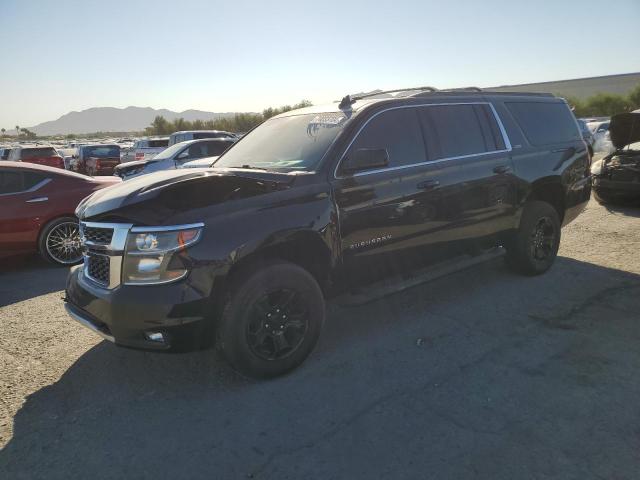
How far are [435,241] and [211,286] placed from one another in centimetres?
217

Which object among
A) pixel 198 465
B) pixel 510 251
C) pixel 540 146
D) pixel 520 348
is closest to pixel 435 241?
pixel 520 348

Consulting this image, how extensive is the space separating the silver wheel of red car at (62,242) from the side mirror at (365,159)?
4.79 meters

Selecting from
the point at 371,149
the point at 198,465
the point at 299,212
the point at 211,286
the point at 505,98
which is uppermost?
the point at 505,98

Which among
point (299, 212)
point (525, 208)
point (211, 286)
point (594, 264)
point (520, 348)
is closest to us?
point (211, 286)

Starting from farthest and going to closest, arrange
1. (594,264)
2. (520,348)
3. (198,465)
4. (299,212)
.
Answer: (594,264)
(520,348)
(299,212)
(198,465)

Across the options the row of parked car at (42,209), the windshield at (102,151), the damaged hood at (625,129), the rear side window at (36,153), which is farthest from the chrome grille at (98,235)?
the windshield at (102,151)

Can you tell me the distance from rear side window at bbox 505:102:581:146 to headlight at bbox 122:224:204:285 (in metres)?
3.93

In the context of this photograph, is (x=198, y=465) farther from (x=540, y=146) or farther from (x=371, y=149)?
(x=540, y=146)

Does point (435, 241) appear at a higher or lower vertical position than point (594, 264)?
higher

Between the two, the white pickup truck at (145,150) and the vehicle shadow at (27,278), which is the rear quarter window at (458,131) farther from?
the white pickup truck at (145,150)

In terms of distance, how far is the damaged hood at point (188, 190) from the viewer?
3127 millimetres

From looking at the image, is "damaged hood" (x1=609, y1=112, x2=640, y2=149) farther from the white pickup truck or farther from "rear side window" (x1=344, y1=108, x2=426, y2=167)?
the white pickup truck

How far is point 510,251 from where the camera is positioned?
17.4ft

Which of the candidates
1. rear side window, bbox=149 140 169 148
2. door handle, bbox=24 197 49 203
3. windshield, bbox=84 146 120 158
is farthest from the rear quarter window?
rear side window, bbox=149 140 169 148
